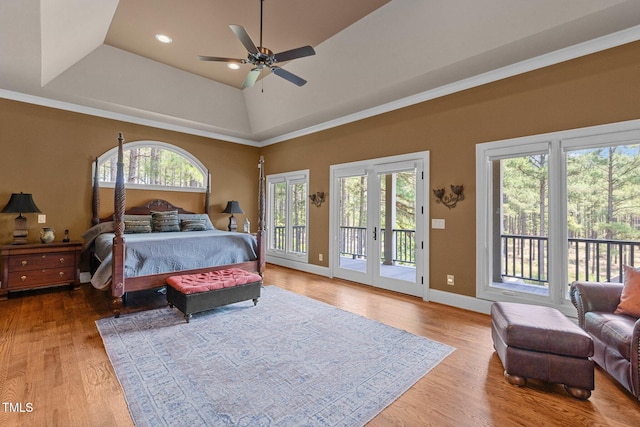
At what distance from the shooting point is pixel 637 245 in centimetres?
318

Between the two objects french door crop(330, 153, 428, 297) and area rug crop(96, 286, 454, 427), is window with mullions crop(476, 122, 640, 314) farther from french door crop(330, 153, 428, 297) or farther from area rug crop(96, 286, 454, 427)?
area rug crop(96, 286, 454, 427)

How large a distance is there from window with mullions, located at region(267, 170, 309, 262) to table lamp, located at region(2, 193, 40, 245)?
4224mm

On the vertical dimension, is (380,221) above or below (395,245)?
above

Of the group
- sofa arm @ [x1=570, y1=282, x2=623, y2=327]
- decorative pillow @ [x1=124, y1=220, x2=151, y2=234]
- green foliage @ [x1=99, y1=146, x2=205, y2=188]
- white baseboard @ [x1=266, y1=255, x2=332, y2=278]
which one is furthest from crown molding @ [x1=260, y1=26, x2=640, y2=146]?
decorative pillow @ [x1=124, y1=220, x2=151, y2=234]

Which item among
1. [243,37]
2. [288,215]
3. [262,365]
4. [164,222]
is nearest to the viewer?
[262,365]

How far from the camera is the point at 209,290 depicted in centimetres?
349

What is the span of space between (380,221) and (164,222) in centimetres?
392

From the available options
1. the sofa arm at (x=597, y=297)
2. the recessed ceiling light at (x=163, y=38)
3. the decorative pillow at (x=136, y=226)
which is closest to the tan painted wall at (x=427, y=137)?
the decorative pillow at (x=136, y=226)

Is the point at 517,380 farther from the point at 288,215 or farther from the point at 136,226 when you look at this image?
the point at 136,226

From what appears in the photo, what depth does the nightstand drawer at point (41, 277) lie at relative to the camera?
4180mm

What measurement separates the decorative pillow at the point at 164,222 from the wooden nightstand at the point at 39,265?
1125 mm

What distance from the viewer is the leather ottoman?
203 centimetres

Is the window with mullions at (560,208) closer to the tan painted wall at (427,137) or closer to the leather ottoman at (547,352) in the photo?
the tan painted wall at (427,137)

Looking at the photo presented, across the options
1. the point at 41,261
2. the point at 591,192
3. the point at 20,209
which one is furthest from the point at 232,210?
the point at 591,192
